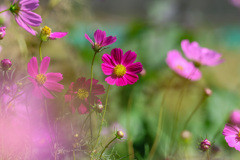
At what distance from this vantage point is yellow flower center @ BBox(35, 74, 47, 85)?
268mm

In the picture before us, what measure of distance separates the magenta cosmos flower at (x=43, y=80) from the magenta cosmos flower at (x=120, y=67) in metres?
0.04

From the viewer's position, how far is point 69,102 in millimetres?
304

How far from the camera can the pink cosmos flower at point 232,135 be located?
30 cm

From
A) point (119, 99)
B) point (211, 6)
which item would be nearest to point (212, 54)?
point (119, 99)

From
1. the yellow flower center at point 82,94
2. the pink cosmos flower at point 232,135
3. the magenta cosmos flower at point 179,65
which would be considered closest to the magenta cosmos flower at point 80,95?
the yellow flower center at point 82,94

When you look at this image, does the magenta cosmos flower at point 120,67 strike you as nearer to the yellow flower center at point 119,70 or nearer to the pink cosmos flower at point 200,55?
the yellow flower center at point 119,70

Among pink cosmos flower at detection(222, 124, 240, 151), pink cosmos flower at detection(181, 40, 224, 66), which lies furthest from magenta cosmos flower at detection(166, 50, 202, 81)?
pink cosmos flower at detection(222, 124, 240, 151)

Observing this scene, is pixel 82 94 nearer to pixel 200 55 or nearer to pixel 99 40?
pixel 99 40

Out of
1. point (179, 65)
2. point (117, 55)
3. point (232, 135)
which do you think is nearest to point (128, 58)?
point (117, 55)

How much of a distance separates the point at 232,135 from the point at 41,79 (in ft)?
0.62

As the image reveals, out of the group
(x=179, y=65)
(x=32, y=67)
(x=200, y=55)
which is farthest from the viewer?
(x=179, y=65)

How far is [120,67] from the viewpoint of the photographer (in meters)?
0.30

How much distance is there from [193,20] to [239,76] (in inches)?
49.0

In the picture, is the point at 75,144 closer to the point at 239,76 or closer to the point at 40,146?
the point at 40,146
